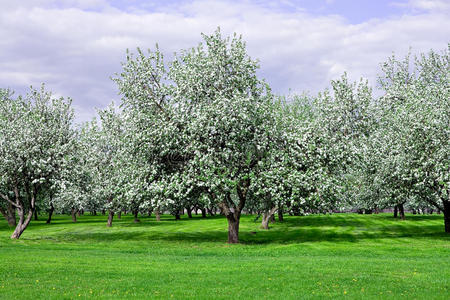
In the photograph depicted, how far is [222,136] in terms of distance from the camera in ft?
113

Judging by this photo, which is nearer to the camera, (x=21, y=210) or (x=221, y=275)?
(x=221, y=275)

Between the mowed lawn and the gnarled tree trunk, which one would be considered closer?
the mowed lawn

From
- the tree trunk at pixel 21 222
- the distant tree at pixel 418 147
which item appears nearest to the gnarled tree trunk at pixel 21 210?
the tree trunk at pixel 21 222

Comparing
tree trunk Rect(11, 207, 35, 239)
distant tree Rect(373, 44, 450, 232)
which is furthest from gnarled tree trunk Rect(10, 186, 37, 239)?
distant tree Rect(373, 44, 450, 232)

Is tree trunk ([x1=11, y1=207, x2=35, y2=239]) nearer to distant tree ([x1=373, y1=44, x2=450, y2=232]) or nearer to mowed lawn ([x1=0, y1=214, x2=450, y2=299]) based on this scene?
mowed lawn ([x1=0, y1=214, x2=450, y2=299])

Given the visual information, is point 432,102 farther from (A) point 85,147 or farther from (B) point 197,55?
(A) point 85,147

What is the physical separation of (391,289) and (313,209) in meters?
18.6

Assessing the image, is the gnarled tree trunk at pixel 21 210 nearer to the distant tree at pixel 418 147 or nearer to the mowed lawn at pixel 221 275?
the mowed lawn at pixel 221 275

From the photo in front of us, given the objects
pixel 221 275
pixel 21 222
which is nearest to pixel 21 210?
pixel 21 222

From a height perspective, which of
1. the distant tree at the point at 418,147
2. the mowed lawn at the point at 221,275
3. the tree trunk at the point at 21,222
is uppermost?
the distant tree at the point at 418,147

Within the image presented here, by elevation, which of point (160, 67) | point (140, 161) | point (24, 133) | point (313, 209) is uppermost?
point (160, 67)

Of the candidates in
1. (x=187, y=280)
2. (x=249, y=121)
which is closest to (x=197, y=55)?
(x=249, y=121)

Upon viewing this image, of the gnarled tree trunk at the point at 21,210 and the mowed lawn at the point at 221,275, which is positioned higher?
the gnarled tree trunk at the point at 21,210

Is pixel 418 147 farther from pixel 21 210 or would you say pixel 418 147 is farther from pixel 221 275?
pixel 21 210
